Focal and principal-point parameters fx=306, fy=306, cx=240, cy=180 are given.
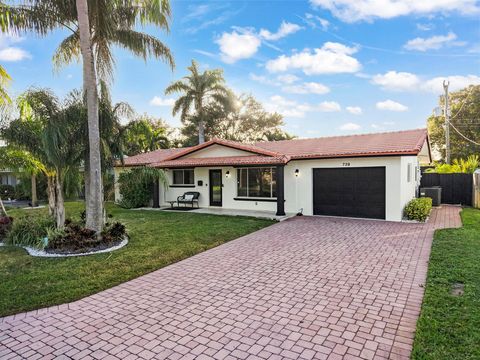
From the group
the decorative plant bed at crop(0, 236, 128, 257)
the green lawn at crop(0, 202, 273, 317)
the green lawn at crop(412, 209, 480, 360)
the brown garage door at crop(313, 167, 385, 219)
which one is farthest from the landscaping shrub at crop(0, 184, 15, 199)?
the green lawn at crop(412, 209, 480, 360)

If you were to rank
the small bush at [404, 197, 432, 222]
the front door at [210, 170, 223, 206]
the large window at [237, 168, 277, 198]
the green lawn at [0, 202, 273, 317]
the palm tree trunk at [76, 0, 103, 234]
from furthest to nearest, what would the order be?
the front door at [210, 170, 223, 206], the large window at [237, 168, 277, 198], the small bush at [404, 197, 432, 222], the palm tree trunk at [76, 0, 103, 234], the green lawn at [0, 202, 273, 317]

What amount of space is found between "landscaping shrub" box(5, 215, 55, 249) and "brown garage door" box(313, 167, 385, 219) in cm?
1044

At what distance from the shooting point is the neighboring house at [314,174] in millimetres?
12320

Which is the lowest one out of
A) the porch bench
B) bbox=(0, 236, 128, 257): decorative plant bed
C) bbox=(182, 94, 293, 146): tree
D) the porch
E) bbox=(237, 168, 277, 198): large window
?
bbox=(0, 236, 128, 257): decorative plant bed

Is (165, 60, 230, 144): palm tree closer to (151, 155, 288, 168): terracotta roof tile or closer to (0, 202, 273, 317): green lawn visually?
(151, 155, 288, 168): terracotta roof tile

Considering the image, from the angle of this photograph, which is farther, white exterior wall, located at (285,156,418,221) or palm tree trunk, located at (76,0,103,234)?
white exterior wall, located at (285,156,418,221)

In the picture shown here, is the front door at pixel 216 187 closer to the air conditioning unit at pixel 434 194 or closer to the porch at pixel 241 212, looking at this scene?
the porch at pixel 241 212

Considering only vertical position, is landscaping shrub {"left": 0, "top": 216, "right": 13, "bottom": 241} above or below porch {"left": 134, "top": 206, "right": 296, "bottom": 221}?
above

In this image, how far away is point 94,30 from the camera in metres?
9.84

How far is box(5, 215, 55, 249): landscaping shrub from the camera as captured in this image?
29.6 ft

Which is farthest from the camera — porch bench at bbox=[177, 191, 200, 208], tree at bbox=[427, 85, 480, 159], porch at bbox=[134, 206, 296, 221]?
tree at bbox=[427, 85, 480, 159]

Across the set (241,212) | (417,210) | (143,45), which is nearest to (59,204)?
(143,45)

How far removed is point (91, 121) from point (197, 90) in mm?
19455

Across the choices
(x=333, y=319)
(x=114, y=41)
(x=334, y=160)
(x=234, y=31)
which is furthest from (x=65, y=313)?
(x=234, y=31)
